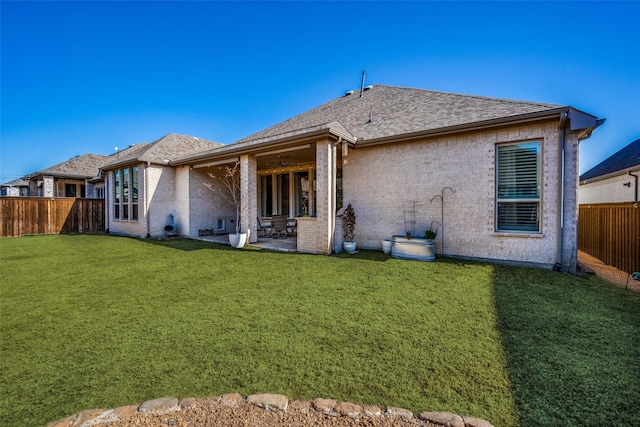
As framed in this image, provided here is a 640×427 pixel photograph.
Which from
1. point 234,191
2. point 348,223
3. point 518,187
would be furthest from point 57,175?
point 518,187

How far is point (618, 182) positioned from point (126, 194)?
24.0 meters

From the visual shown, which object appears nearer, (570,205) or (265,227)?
(570,205)

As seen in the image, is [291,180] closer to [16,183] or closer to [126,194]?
[126,194]

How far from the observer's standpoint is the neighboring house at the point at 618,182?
36.9 ft

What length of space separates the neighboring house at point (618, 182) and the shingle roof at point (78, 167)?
31.3m

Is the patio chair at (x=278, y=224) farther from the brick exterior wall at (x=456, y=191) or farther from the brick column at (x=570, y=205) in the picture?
the brick column at (x=570, y=205)

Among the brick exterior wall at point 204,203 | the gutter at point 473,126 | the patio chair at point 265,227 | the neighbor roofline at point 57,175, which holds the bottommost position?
the patio chair at point 265,227

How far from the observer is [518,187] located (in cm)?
662

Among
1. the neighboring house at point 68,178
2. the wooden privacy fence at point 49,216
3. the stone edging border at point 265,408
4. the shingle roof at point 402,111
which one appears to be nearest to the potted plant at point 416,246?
the shingle roof at point 402,111

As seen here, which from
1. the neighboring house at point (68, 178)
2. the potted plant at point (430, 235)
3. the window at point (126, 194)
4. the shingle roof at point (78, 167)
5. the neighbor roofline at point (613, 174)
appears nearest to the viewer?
the potted plant at point (430, 235)

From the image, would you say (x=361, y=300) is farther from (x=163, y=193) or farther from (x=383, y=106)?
(x=163, y=193)

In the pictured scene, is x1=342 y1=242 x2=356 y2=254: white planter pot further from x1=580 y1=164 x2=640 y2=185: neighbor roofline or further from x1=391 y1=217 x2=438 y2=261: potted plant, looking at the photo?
x1=580 y1=164 x2=640 y2=185: neighbor roofline

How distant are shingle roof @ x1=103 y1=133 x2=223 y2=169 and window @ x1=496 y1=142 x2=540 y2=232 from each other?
13.2 m

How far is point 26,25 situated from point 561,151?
1537 cm
